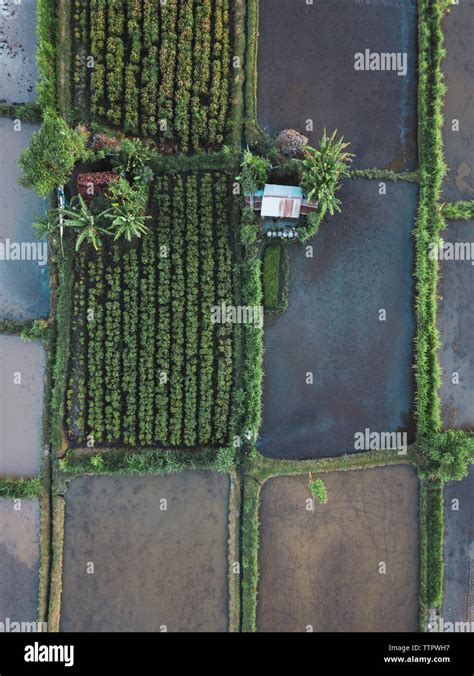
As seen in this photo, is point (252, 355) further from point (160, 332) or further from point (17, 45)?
point (17, 45)

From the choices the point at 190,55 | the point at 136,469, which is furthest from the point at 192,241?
the point at 136,469

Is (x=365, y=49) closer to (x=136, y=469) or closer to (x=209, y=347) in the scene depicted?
(x=209, y=347)

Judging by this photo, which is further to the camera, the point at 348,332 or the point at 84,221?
the point at 348,332

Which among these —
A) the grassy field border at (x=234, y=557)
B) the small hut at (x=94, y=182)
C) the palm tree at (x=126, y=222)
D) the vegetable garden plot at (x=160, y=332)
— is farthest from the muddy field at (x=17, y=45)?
the grassy field border at (x=234, y=557)

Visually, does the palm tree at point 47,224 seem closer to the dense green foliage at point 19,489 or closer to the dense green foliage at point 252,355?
the dense green foliage at point 252,355

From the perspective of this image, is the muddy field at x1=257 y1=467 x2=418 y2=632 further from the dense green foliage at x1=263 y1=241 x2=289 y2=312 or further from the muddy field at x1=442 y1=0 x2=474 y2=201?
the muddy field at x1=442 y1=0 x2=474 y2=201

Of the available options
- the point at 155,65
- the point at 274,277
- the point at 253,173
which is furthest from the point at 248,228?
the point at 155,65
